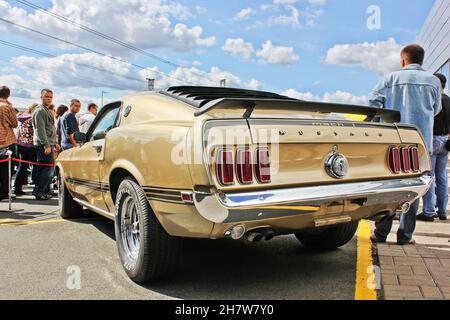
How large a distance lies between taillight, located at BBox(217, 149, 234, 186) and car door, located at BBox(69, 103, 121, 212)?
5.77 feet

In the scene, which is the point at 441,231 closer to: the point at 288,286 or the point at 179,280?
the point at 288,286

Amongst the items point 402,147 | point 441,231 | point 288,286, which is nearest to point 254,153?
point 288,286

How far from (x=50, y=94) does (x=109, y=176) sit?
4427mm

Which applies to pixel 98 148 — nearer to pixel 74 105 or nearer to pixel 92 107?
pixel 74 105

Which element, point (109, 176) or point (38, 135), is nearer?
point (109, 176)

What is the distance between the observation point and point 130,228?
11.0 feet

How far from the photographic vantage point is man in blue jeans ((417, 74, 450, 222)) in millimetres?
5234

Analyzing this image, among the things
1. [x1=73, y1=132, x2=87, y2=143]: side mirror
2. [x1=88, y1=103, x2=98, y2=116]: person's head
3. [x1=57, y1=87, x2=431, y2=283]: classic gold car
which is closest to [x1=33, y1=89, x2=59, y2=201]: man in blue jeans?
[x1=88, y1=103, x2=98, y2=116]: person's head

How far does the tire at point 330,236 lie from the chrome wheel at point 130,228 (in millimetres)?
1532

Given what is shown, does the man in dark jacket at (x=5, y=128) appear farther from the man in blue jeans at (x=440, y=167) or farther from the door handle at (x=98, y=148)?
the man in blue jeans at (x=440, y=167)

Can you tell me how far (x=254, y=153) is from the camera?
252 centimetres

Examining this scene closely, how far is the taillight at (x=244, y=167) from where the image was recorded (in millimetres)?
2480

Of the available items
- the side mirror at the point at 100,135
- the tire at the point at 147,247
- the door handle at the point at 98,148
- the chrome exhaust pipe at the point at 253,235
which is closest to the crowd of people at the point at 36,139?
the side mirror at the point at 100,135

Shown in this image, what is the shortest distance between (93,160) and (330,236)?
2.38m
